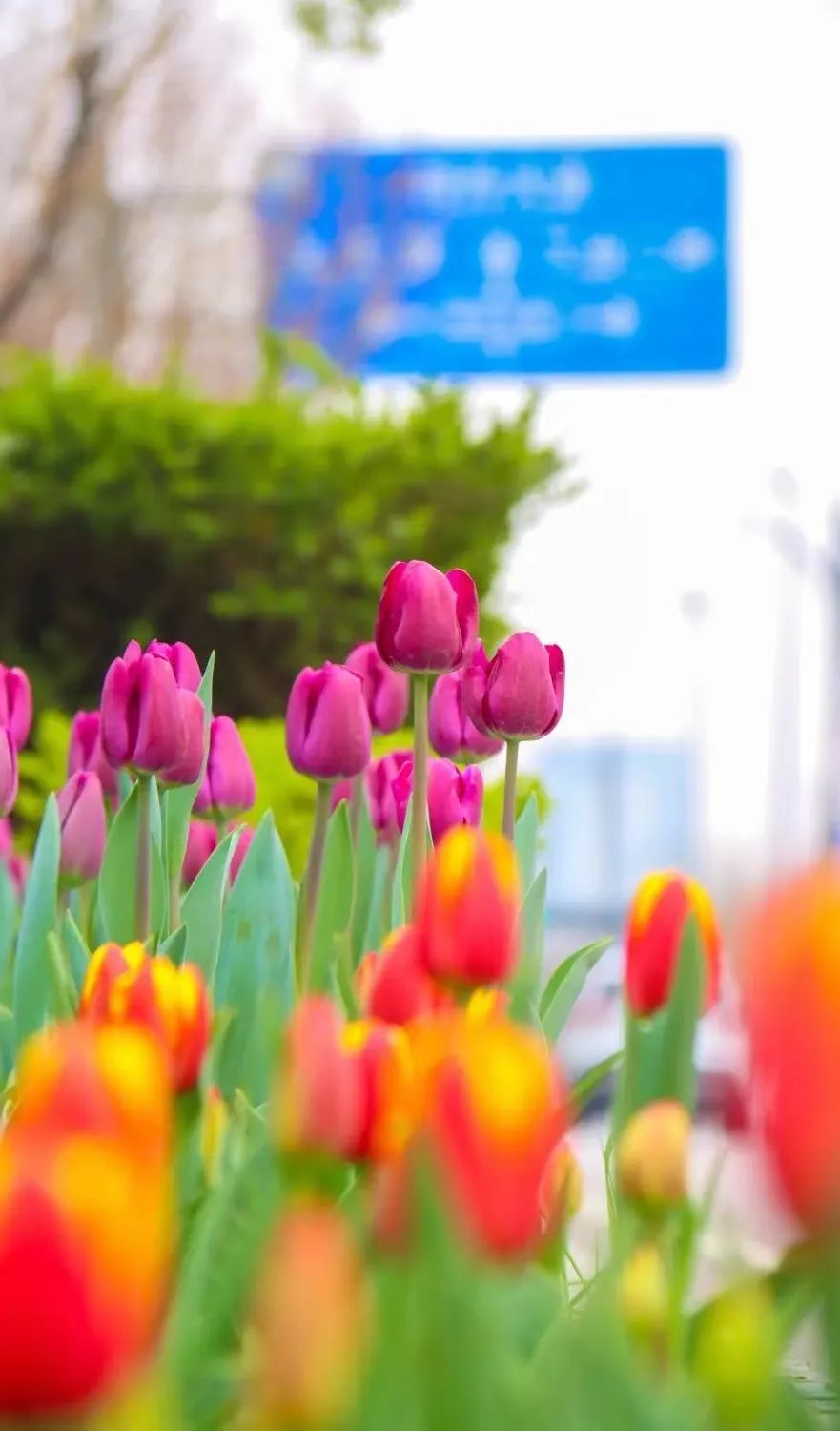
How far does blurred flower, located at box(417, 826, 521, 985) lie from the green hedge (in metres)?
3.56

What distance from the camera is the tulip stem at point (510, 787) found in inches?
39.4

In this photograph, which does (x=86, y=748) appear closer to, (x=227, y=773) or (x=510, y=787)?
(x=227, y=773)

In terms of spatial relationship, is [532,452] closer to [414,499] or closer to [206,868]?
[414,499]

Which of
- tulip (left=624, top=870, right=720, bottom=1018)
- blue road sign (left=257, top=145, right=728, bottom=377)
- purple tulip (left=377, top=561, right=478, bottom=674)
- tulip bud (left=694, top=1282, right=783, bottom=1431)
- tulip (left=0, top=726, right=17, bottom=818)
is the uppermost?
blue road sign (left=257, top=145, right=728, bottom=377)

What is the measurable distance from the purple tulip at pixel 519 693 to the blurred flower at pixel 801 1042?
1.93 ft

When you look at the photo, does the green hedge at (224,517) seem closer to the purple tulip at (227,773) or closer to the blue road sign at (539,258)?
the purple tulip at (227,773)

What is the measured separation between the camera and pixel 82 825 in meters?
1.22

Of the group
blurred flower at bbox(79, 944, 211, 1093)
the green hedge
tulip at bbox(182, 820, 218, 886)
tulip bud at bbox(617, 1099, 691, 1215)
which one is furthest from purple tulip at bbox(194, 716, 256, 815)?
the green hedge

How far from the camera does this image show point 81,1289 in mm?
309

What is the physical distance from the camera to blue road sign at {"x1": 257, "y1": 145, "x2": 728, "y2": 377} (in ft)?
42.6

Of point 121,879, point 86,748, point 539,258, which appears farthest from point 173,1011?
point 539,258

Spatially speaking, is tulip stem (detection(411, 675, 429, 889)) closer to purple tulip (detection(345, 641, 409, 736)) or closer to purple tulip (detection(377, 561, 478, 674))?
purple tulip (detection(377, 561, 478, 674))

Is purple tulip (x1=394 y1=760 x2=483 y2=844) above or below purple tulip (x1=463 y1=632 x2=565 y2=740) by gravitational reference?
below

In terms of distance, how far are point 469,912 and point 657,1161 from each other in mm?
101
